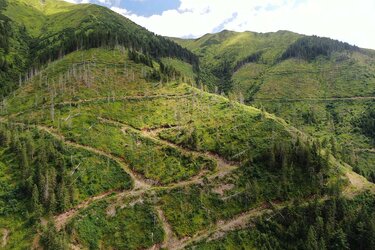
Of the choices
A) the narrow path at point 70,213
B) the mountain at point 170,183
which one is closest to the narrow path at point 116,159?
the mountain at point 170,183

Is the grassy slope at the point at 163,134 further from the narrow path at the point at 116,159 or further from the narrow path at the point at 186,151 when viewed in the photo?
the narrow path at the point at 116,159

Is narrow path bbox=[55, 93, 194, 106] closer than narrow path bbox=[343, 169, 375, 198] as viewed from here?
No

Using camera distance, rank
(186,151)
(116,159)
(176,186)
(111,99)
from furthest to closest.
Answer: (111,99) → (186,151) → (116,159) → (176,186)

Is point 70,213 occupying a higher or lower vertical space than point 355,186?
lower

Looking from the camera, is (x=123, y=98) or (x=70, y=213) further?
(x=123, y=98)

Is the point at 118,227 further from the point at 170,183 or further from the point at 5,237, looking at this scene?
the point at 5,237

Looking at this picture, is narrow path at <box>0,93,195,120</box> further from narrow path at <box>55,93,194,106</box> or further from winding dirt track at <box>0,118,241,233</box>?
winding dirt track at <box>0,118,241,233</box>

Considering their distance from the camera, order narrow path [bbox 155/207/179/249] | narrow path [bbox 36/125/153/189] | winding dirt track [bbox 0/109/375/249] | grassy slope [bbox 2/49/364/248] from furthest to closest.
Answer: narrow path [bbox 36/125/153/189] → grassy slope [bbox 2/49/364/248] → winding dirt track [bbox 0/109/375/249] → narrow path [bbox 155/207/179/249]

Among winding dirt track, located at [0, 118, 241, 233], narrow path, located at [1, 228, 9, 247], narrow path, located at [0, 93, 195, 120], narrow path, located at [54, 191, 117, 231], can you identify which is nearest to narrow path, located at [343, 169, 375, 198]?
winding dirt track, located at [0, 118, 241, 233]

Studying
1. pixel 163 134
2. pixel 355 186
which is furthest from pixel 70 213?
pixel 355 186

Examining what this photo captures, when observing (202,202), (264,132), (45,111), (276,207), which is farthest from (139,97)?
(276,207)

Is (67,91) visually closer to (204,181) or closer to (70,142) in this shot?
(70,142)
